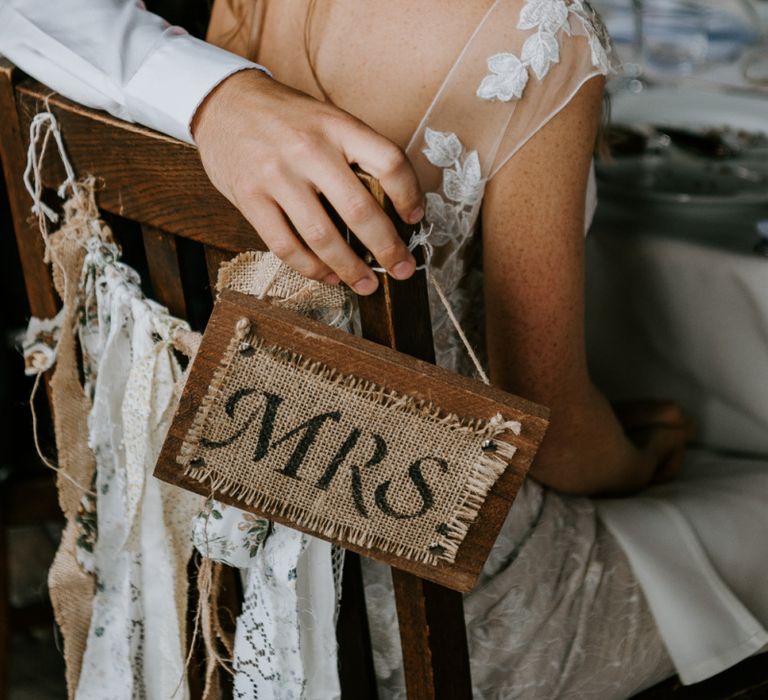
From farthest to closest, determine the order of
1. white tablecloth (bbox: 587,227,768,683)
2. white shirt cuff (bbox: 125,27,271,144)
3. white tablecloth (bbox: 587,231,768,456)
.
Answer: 1. white tablecloth (bbox: 587,231,768,456)
2. white tablecloth (bbox: 587,227,768,683)
3. white shirt cuff (bbox: 125,27,271,144)

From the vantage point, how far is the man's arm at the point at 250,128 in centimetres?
55

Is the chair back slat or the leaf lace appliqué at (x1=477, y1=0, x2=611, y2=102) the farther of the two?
the leaf lace appliqué at (x1=477, y1=0, x2=611, y2=102)

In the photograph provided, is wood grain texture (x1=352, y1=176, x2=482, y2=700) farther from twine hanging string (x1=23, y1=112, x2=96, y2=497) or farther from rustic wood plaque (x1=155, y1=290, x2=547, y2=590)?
twine hanging string (x1=23, y1=112, x2=96, y2=497)

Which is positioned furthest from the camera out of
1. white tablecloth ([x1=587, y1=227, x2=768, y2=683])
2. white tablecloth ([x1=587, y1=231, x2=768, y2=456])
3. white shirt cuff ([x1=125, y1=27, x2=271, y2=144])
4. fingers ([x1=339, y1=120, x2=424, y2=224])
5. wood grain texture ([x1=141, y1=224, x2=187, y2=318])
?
white tablecloth ([x1=587, y1=231, x2=768, y2=456])

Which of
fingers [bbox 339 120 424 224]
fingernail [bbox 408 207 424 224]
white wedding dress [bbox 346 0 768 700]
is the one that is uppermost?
fingers [bbox 339 120 424 224]

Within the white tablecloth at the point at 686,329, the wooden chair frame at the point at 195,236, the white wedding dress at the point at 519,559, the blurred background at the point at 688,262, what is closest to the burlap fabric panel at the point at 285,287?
the wooden chair frame at the point at 195,236

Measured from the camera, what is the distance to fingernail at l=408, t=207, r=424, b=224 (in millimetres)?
569

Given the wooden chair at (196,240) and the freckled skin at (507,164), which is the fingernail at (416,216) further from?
the freckled skin at (507,164)

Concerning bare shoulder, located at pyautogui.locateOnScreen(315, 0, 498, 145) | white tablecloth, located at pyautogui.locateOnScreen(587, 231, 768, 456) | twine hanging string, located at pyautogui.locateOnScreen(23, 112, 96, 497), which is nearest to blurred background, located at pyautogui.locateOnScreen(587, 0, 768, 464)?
white tablecloth, located at pyautogui.locateOnScreen(587, 231, 768, 456)

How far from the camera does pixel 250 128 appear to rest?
0.59 m

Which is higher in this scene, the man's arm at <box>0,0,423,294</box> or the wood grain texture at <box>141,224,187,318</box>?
the man's arm at <box>0,0,423,294</box>

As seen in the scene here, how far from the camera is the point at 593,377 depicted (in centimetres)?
129

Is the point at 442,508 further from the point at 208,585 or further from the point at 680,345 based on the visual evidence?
the point at 680,345

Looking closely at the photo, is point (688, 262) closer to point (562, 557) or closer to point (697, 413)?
point (697, 413)
